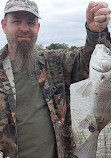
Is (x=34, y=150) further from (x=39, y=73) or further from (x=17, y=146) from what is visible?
(x=39, y=73)

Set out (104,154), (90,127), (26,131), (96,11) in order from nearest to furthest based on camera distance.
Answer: (96,11), (26,131), (90,127), (104,154)

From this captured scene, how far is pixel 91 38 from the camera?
303cm

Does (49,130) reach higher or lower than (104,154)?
higher

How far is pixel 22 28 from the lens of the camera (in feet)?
10.2

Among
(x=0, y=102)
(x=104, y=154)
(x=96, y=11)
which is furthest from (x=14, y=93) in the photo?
(x=104, y=154)

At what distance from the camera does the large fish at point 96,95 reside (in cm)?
301

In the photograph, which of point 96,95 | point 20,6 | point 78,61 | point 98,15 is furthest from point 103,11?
point 20,6

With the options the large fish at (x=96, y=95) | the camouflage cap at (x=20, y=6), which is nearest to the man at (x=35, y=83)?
the camouflage cap at (x=20, y=6)

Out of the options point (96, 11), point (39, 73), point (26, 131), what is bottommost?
point (26, 131)

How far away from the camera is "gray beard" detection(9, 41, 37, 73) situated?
316 cm

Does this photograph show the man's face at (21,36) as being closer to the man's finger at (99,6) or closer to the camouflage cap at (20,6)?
the camouflage cap at (20,6)

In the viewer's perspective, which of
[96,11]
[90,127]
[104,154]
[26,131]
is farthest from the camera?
[104,154]

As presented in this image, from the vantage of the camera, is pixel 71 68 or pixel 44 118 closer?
pixel 44 118

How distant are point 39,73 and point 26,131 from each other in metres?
0.66
